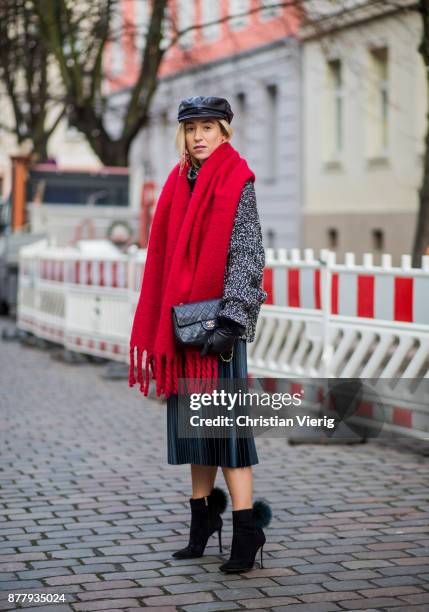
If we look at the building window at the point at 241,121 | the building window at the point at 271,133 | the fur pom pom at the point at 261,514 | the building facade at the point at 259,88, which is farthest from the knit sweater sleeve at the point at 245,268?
the building window at the point at 241,121

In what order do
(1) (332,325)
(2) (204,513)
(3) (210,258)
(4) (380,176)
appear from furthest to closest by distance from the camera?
(4) (380,176), (1) (332,325), (2) (204,513), (3) (210,258)

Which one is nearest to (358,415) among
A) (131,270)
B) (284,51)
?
(131,270)

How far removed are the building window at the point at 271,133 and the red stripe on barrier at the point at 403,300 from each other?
24.5 meters

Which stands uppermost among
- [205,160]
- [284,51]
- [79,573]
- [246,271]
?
[284,51]

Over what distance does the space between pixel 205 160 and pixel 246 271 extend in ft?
1.68

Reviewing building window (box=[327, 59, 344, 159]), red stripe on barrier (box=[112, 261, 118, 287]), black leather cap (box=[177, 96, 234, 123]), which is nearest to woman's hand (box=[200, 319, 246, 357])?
black leather cap (box=[177, 96, 234, 123])

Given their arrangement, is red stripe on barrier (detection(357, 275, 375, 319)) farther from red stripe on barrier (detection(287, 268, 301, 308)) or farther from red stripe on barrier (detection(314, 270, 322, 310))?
red stripe on barrier (detection(287, 268, 301, 308))

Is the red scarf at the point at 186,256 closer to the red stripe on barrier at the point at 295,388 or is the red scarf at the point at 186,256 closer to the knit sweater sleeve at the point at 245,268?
the knit sweater sleeve at the point at 245,268

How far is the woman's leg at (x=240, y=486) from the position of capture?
548cm

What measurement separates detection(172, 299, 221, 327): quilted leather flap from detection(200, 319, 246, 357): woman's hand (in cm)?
6

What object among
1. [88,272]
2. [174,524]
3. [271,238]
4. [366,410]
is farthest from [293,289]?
[271,238]

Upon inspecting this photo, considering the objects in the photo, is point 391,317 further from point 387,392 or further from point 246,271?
point 246,271

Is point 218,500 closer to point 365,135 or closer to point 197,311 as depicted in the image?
point 197,311

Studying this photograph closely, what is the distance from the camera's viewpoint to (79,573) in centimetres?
541
